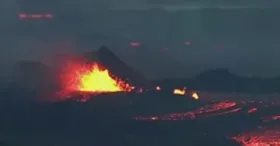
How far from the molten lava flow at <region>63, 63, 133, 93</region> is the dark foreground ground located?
410 centimetres

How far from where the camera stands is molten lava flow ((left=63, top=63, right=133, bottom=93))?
81.9 m

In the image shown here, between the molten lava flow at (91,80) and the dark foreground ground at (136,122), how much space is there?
4.10m

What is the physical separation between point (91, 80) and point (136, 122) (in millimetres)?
12907

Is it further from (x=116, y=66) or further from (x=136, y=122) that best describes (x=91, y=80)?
(x=136, y=122)

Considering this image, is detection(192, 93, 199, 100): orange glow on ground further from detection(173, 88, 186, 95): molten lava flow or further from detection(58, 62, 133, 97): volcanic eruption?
detection(58, 62, 133, 97): volcanic eruption

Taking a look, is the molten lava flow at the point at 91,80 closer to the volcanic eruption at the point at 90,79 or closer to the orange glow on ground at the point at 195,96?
the volcanic eruption at the point at 90,79

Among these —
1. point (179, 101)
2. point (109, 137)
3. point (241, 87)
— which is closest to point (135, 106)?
point (179, 101)

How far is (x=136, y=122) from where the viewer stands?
236ft

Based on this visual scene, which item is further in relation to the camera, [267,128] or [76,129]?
[267,128]

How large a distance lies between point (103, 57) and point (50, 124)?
17.6 m

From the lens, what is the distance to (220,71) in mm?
103562

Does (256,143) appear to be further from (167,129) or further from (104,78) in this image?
(104,78)

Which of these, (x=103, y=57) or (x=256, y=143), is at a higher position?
(x=103, y=57)

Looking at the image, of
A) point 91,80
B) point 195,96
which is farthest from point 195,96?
point 91,80
